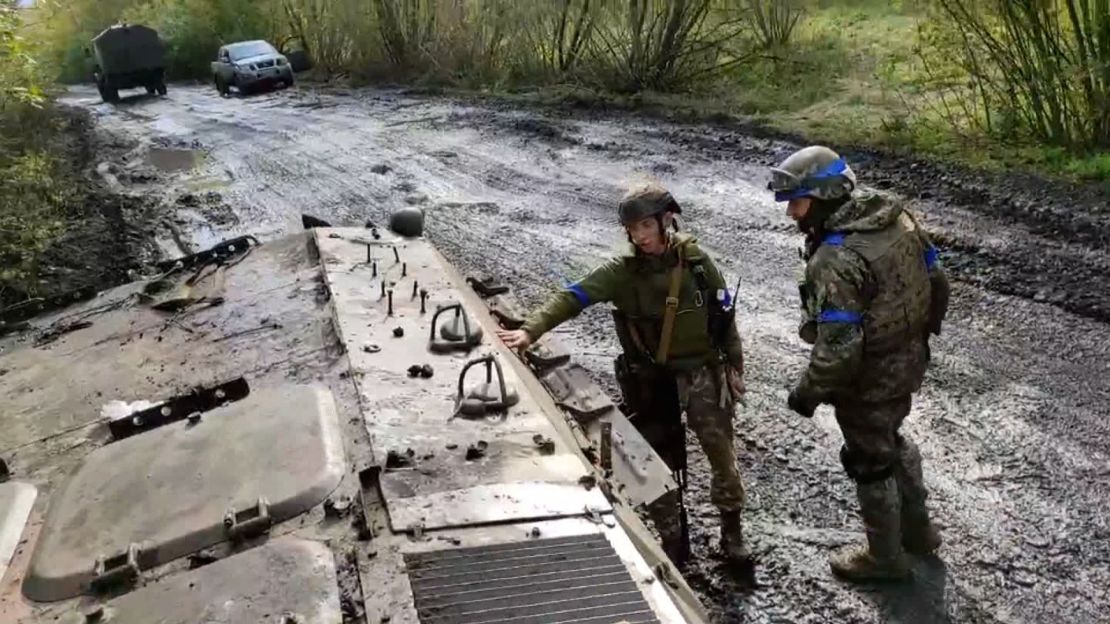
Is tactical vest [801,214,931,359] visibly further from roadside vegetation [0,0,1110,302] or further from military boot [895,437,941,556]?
roadside vegetation [0,0,1110,302]

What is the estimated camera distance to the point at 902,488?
461 cm

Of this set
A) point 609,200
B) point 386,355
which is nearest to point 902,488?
point 386,355

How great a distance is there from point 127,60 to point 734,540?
1084 inches

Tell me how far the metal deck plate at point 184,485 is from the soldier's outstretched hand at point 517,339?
3.44ft

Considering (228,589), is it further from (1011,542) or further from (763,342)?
(763,342)

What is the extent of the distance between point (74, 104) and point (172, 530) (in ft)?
94.8

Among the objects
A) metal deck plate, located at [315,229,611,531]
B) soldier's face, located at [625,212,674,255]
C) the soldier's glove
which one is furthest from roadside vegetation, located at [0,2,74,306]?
the soldier's glove

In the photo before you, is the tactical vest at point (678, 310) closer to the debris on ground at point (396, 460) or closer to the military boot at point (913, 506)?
the military boot at point (913, 506)

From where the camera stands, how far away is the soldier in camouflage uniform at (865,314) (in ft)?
13.5

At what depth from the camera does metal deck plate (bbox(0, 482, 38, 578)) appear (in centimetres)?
298

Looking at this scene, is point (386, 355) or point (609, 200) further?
point (609, 200)

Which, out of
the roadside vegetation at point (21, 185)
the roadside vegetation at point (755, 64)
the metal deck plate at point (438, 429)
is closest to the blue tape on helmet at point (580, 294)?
the metal deck plate at point (438, 429)

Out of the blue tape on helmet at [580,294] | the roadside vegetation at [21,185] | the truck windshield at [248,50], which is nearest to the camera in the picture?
the blue tape on helmet at [580,294]

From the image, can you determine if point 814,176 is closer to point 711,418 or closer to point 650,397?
point 711,418
